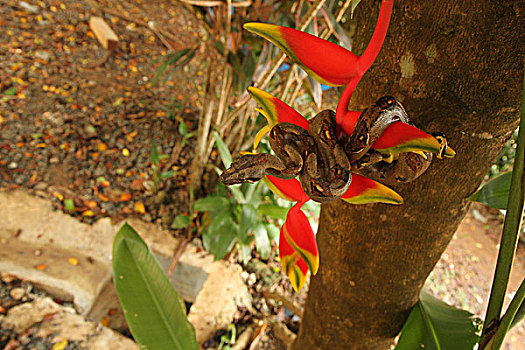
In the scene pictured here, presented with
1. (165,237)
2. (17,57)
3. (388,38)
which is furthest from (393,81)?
(17,57)

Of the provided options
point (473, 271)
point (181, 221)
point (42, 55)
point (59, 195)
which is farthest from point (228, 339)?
point (42, 55)

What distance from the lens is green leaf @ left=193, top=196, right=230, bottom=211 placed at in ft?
4.40

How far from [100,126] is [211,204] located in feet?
3.08

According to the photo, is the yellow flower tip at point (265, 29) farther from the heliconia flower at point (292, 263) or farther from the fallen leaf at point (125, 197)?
the fallen leaf at point (125, 197)

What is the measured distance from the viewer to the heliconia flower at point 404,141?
23 centimetres

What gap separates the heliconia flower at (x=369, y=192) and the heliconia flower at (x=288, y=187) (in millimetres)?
42

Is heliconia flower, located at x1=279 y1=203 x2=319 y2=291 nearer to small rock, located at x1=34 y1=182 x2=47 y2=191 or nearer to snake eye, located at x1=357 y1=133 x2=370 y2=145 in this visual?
snake eye, located at x1=357 y1=133 x2=370 y2=145

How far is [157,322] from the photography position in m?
0.58

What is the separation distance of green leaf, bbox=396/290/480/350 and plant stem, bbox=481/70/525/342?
9.6 inches

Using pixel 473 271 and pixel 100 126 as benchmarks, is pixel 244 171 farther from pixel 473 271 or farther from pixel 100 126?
pixel 473 271

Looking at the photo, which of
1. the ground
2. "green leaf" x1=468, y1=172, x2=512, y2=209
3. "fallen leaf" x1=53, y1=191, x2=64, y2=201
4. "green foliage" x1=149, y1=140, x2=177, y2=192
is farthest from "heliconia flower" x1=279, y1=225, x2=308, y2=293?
"fallen leaf" x1=53, y1=191, x2=64, y2=201

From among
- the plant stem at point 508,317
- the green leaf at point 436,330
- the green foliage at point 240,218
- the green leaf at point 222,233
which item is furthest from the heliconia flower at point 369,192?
the green leaf at point 222,233

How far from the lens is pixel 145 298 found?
57 centimetres

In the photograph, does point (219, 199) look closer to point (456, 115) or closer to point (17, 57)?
point (456, 115)
